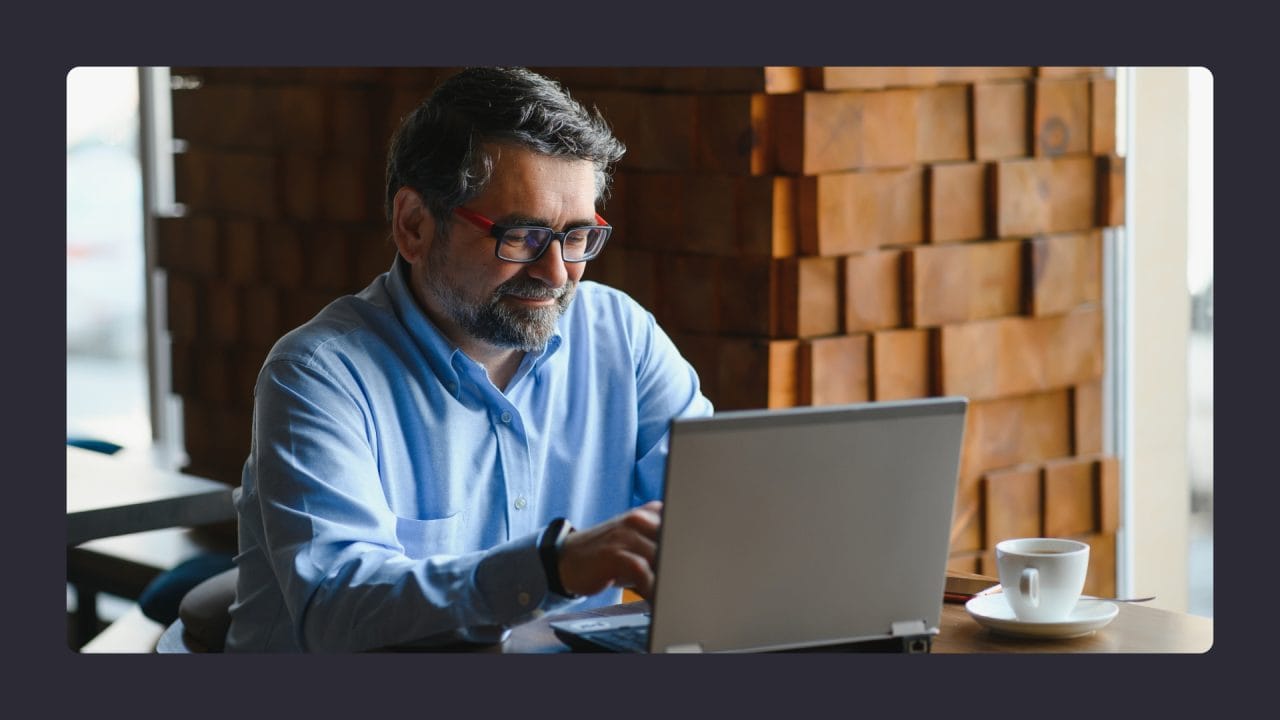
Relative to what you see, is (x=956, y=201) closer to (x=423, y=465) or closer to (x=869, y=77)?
(x=869, y=77)

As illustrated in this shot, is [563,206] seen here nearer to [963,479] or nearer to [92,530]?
[92,530]

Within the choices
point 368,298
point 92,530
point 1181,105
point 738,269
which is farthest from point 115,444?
point 1181,105

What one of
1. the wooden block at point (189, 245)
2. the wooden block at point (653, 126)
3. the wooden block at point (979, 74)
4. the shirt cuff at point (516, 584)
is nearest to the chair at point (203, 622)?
the shirt cuff at point (516, 584)

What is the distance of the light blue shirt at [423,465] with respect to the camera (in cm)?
145

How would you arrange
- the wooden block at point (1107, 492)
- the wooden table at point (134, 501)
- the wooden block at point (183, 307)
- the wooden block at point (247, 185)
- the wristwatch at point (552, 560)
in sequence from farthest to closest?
the wooden block at point (183, 307) → the wooden block at point (247, 185) → the wooden block at point (1107, 492) → the wooden table at point (134, 501) → the wristwatch at point (552, 560)

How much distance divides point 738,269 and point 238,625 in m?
1.17

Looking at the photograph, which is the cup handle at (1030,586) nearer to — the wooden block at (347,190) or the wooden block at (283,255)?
the wooden block at (347,190)

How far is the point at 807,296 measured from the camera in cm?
259

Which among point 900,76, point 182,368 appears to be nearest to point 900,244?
point 900,76

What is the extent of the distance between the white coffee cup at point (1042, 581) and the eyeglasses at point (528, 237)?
22.9 inches

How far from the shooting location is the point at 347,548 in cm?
150

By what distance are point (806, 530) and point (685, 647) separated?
0.47 feet

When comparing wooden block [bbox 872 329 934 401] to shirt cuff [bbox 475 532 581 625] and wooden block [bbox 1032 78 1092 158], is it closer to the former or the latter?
wooden block [bbox 1032 78 1092 158]

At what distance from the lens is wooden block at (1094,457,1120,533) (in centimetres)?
305
